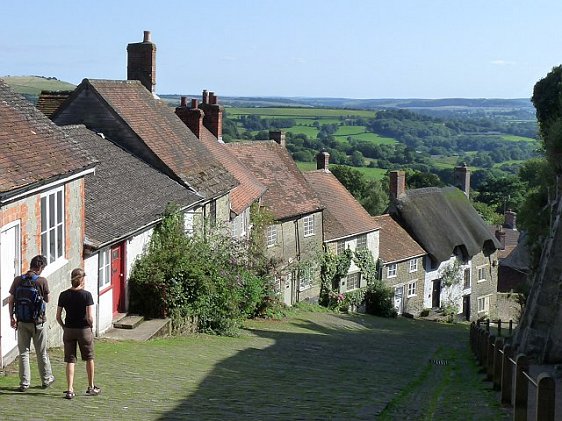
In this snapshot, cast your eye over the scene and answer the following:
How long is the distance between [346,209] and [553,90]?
17.2m

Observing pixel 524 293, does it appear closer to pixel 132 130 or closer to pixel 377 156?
pixel 132 130

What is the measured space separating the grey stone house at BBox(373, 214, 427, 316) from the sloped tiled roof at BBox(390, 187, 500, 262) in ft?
2.17

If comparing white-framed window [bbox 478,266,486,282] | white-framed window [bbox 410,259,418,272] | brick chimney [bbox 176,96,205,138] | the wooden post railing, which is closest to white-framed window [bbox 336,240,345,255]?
white-framed window [bbox 410,259,418,272]

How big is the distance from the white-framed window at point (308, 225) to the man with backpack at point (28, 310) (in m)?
27.9

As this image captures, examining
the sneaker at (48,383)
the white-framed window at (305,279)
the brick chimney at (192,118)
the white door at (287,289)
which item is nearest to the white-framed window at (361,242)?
the white-framed window at (305,279)

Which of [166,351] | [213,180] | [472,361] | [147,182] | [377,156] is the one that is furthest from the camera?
[377,156]

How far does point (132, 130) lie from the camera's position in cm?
2641

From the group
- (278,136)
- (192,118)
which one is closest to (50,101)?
(192,118)

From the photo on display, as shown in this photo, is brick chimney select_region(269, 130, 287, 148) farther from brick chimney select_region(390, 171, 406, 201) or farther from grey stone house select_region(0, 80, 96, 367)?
grey stone house select_region(0, 80, 96, 367)

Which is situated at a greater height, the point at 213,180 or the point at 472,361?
the point at 213,180

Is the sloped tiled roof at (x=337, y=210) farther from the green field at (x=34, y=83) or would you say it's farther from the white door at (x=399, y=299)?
the green field at (x=34, y=83)

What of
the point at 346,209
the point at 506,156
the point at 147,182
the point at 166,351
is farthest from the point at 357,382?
the point at 506,156

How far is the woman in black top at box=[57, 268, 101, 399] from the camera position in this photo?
442 inches

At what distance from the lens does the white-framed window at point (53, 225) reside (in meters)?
15.2
